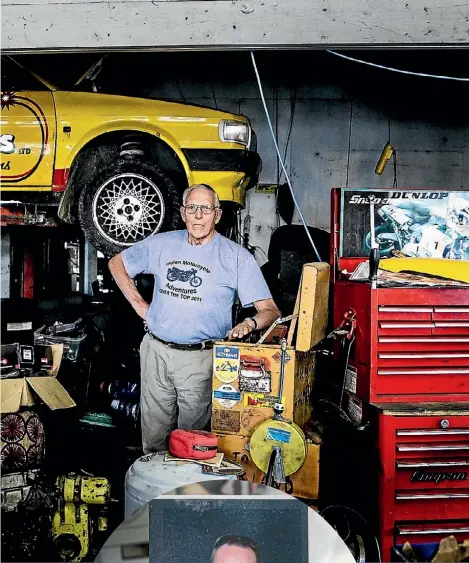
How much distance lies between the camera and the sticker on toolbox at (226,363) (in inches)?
123

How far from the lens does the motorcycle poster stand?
3893 millimetres

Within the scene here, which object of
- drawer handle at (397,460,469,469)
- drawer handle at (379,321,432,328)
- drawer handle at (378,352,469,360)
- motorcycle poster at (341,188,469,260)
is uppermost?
motorcycle poster at (341,188,469,260)

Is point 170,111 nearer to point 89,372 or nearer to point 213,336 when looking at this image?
point 213,336

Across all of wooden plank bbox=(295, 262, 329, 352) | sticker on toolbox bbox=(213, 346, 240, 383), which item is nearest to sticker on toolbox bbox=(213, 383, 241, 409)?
sticker on toolbox bbox=(213, 346, 240, 383)

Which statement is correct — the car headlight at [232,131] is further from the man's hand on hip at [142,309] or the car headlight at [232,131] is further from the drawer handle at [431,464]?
the drawer handle at [431,464]

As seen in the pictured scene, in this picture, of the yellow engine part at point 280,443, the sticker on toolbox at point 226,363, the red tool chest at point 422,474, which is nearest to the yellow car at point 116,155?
the sticker on toolbox at point 226,363

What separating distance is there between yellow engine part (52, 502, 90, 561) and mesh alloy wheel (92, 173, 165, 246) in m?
1.83

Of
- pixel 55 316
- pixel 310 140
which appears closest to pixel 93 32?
pixel 55 316

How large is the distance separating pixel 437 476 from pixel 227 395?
1.11 metres

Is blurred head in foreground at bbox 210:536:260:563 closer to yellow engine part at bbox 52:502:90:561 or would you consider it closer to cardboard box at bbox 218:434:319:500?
cardboard box at bbox 218:434:319:500

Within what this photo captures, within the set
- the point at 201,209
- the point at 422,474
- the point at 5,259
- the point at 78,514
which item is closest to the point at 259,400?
the point at 422,474

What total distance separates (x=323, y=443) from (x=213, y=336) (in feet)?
2.88

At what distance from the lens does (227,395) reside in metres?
3.15

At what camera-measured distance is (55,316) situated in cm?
492
